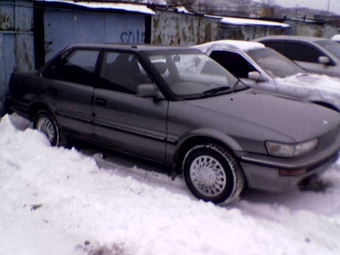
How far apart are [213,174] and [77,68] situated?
8.15 ft

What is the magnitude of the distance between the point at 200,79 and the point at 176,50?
0.57 meters

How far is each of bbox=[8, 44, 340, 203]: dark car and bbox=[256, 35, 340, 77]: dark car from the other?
381cm

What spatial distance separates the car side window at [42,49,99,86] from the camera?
5.08 meters

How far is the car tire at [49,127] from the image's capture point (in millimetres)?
5512

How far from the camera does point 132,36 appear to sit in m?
10.7

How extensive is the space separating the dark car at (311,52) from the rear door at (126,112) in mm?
4843

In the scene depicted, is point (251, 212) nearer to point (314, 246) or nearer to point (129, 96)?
point (314, 246)

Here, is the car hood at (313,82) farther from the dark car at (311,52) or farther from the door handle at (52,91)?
the door handle at (52,91)

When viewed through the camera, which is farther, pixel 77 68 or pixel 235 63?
pixel 235 63

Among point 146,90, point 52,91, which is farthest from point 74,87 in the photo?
point 146,90

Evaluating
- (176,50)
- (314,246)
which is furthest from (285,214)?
(176,50)

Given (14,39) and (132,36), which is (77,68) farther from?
(132,36)

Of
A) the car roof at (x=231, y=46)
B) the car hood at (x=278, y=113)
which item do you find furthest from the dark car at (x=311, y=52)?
the car hood at (x=278, y=113)

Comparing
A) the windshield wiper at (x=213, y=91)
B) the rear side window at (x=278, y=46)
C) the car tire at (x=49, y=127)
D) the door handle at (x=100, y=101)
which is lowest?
the car tire at (x=49, y=127)
